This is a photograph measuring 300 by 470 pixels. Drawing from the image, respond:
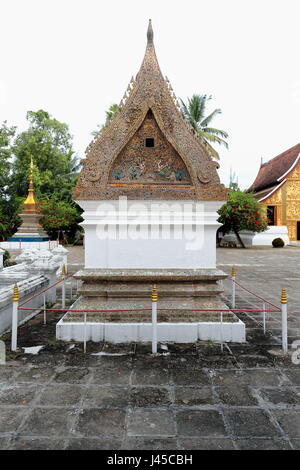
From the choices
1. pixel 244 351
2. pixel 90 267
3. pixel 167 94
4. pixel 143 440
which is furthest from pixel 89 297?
pixel 167 94

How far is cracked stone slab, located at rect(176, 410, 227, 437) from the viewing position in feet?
9.16

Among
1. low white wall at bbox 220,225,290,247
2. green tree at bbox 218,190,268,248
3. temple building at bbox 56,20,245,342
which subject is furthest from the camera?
low white wall at bbox 220,225,290,247

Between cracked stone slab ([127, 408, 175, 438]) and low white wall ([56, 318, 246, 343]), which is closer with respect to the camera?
cracked stone slab ([127, 408, 175, 438])

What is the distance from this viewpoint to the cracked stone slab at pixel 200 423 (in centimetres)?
→ 279

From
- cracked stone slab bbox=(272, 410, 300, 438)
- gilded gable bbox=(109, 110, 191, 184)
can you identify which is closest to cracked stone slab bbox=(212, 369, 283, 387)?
cracked stone slab bbox=(272, 410, 300, 438)

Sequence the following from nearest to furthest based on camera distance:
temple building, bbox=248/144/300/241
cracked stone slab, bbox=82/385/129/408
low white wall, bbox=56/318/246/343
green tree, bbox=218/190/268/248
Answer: cracked stone slab, bbox=82/385/129/408 < low white wall, bbox=56/318/246/343 < green tree, bbox=218/190/268/248 < temple building, bbox=248/144/300/241

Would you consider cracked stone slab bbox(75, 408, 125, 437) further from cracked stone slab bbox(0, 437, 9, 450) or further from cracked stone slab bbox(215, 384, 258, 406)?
cracked stone slab bbox(215, 384, 258, 406)

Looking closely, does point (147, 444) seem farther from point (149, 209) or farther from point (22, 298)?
point (22, 298)

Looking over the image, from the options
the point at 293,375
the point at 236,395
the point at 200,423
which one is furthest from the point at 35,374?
the point at 293,375

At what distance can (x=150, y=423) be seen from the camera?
2922mm

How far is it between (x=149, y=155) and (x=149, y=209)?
97cm

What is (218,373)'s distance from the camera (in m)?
3.93

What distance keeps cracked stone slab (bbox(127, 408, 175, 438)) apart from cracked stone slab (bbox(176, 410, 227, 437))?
92 millimetres

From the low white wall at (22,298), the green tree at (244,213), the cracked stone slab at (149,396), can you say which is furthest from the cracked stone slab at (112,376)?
the green tree at (244,213)
